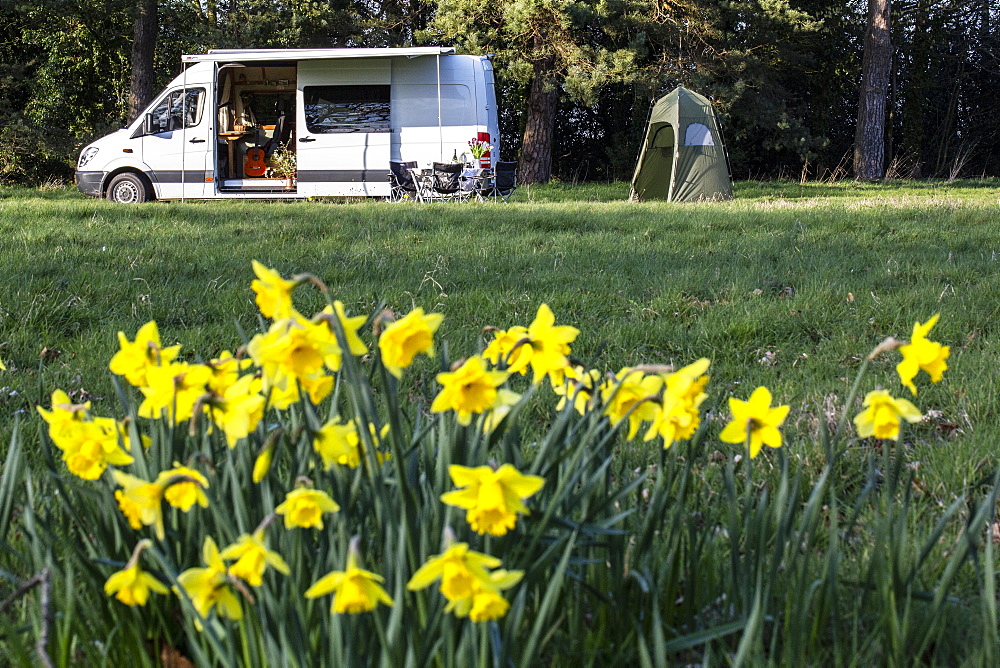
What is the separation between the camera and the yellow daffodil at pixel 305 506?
36.0 inches

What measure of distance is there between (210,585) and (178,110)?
38.2 feet

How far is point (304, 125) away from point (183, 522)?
11.1 m

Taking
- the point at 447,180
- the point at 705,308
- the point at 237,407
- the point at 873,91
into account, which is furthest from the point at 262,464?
the point at 873,91

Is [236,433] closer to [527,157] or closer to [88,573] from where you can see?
[88,573]

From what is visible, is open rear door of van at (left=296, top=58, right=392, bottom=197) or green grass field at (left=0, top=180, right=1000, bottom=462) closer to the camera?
green grass field at (left=0, top=180, right=1000, bottom=462)

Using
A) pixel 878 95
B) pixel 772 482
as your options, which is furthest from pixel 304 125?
pixel 878 95

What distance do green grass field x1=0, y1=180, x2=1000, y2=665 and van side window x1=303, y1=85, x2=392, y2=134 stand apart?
4494 millimetres

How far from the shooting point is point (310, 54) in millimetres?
11273

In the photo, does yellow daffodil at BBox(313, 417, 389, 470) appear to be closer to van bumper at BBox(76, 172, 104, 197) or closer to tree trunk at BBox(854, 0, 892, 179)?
van bumper at BBox(76, 172, 104, 197)

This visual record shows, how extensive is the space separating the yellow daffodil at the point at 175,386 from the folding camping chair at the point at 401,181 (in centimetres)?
1018

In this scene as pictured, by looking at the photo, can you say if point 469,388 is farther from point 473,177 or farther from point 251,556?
point 473,177

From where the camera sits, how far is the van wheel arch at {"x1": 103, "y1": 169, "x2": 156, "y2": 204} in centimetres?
1123

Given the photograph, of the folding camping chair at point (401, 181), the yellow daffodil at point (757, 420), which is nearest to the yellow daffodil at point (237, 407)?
the yellow daffodil at point (757, 420)

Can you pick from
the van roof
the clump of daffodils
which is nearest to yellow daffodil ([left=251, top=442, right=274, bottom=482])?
the clump of daffodils
